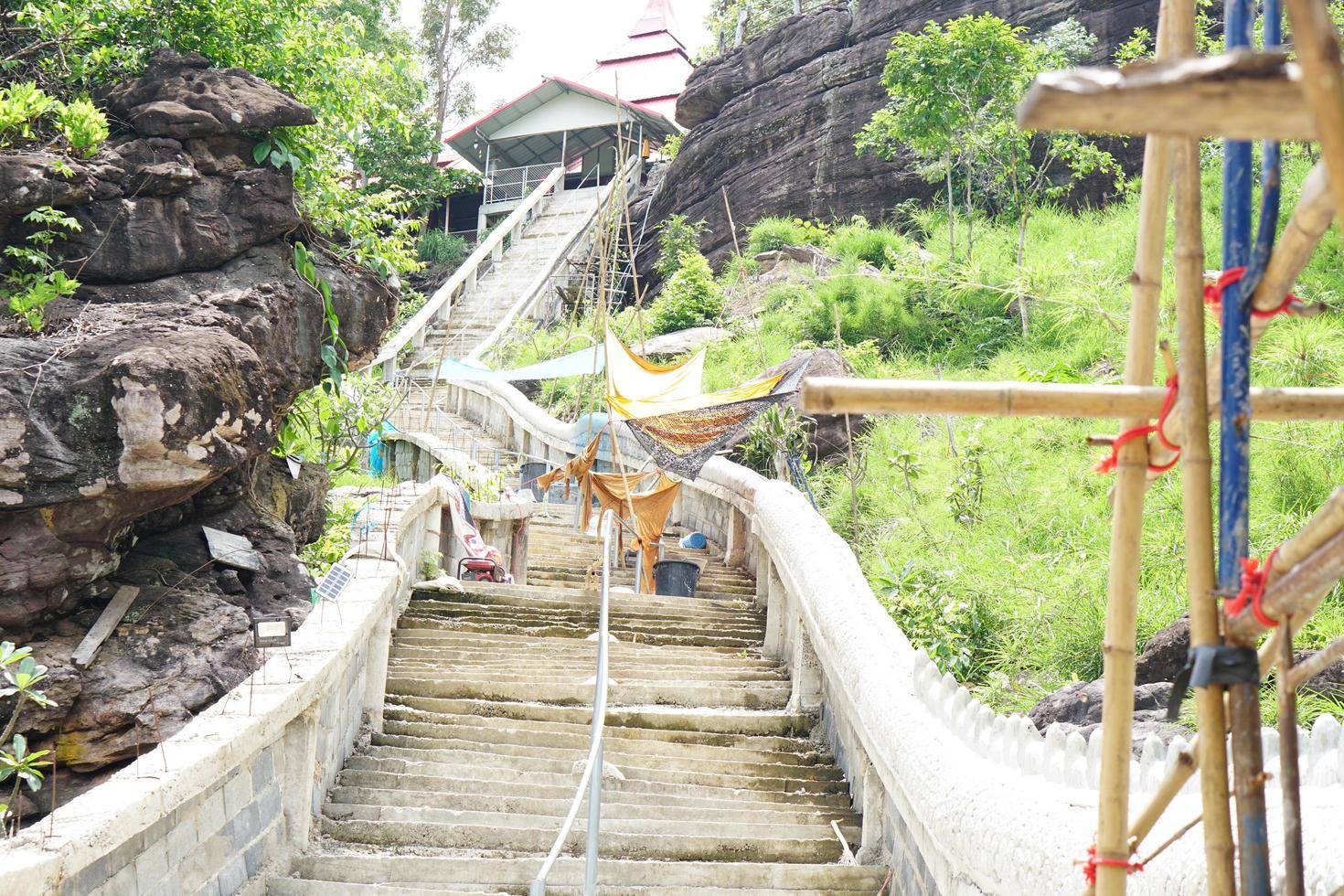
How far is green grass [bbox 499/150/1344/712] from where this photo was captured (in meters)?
6.07

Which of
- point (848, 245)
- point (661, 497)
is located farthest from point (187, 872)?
point (848, 245)

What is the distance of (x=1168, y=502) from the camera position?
6.96 meters

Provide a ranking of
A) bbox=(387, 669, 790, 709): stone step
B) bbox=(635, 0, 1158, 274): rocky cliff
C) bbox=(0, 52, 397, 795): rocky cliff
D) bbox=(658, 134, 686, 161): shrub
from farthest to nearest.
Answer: bbox=(658, 134, 686, 161): shrub
bbox=(635, 0, 1158, 274): rocky cliff
bbox=(387, 669, 790, 709): stone step
bbox=(0, 52, 397, 795): rocky cliff

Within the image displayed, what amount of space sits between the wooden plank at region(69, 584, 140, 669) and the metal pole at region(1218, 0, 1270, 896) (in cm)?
503

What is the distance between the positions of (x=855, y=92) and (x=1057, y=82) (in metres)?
19.5

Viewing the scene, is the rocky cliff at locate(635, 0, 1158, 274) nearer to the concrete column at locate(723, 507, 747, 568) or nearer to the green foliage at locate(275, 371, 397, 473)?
the concrete column at locate(723, 507, 747, 568)

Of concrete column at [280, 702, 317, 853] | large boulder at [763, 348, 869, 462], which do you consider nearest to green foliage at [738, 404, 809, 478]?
large boulder at [763, 348, 869, 462]

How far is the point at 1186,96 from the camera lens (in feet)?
4.27

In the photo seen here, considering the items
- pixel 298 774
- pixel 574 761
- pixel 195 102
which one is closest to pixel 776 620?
pixel 574 761

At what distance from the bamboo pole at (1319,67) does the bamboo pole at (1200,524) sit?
48 cm

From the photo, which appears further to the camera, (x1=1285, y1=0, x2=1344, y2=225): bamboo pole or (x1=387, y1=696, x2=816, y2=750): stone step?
(x1=387, y1=696, x2=816, y2=750): stone step

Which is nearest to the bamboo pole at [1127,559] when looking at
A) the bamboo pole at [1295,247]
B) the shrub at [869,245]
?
the bamboo pole at [1295,247]

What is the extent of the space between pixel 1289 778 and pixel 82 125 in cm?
632

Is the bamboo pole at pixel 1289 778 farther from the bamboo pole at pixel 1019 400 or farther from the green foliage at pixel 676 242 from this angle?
the green foliage at pixel 676 242
